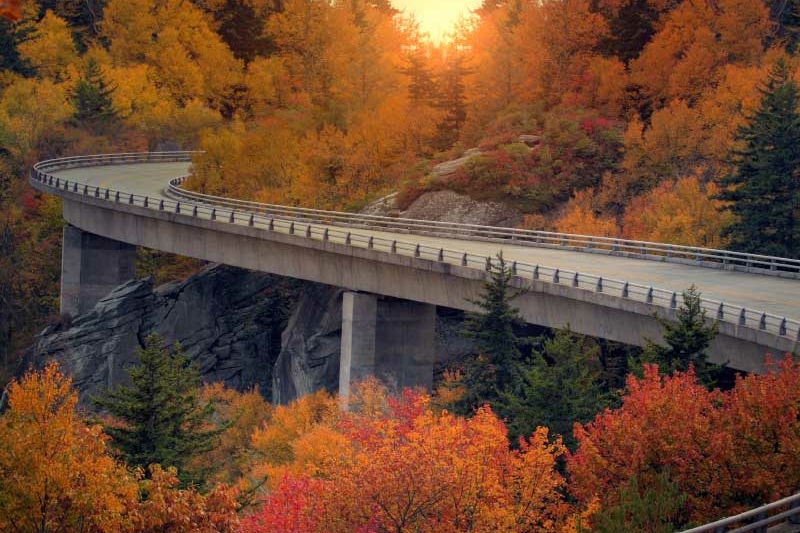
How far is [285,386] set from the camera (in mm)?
64938

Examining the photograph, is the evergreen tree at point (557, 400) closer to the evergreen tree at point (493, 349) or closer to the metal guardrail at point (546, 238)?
the evergreen tree at point (493, 349)

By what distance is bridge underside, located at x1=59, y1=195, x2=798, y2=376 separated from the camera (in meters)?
41.8

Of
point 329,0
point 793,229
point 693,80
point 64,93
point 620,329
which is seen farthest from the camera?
point 329,0

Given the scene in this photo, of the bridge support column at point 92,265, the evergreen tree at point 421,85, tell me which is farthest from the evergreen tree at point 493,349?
the evergreen tree at point 421,85

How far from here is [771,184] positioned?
2255 inches

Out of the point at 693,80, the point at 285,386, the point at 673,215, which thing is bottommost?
the point at 285,386

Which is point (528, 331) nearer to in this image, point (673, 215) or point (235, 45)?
point (673, 215)

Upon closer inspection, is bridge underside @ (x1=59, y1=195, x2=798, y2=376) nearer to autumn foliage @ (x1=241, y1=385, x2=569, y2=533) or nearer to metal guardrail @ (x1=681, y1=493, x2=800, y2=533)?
autumn foliage @ (x1=241, y1=385, x2=569, y2=533)

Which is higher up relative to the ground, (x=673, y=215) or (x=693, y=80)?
(x=693, y=80)

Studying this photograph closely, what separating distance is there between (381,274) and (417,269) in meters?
2.53

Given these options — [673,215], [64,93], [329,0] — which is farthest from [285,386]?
[329,0]

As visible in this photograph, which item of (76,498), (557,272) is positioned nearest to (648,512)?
(76,498)

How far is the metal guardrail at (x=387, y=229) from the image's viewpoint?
4031cm

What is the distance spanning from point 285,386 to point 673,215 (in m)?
21.4
